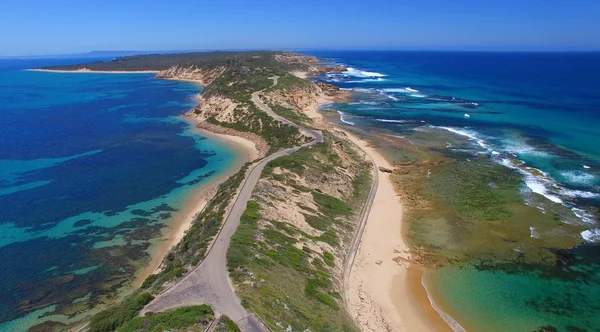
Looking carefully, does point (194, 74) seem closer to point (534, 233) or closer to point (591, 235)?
point (534, 233)

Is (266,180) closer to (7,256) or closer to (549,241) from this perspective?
(7,256)

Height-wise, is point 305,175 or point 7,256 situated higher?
point 305,175

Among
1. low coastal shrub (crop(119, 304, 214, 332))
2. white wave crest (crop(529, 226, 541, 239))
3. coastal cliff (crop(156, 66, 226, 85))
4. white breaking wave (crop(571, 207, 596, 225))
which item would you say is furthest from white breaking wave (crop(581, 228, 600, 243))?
coastal cliff (crop(156, 66, 226, 85))

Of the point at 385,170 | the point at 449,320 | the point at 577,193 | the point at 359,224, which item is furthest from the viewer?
the point at 385,170

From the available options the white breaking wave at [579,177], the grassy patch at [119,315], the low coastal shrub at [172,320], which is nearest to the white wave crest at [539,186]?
the white breaking wave at [579,177]

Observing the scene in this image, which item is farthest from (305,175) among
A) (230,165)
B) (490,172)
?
(490,172)

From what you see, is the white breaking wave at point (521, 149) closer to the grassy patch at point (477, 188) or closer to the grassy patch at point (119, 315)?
the grassy patch at point (477, 188)

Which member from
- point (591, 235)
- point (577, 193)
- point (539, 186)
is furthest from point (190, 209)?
point (577, 193)
